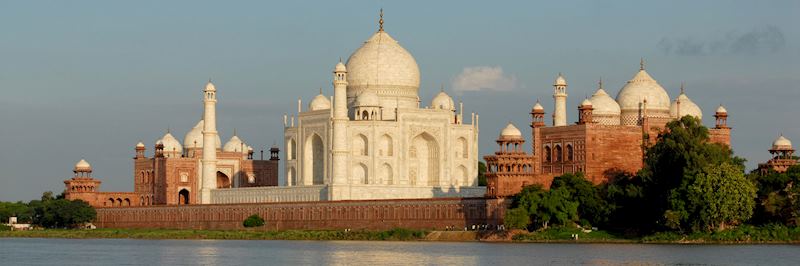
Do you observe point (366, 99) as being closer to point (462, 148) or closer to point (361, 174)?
point (361, 174)

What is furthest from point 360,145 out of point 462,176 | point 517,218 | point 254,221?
point 517,218

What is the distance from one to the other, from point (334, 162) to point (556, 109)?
35.8 ft

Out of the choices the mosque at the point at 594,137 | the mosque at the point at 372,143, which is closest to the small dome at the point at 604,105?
the mosque at the point at 594,137

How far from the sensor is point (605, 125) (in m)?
79.7

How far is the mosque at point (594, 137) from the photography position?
75312 mm

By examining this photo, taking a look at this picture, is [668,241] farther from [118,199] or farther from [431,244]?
[118,199]

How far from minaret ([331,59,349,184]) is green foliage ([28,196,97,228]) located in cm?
1992

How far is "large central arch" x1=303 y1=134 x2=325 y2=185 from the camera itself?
90375 mm

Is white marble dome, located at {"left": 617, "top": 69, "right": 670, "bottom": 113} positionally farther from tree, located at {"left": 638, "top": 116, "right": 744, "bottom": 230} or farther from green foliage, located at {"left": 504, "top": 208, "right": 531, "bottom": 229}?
green foliage, located at {"left": 504, "top": 208, "right": 531, "bottom": 229}

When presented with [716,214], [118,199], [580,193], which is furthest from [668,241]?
[118,199]

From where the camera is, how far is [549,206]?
229 ft

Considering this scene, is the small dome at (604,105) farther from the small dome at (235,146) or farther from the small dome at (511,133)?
the small dome at (235,146)

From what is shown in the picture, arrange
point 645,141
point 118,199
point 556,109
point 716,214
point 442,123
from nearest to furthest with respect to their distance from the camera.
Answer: point 716,214, point 645,141, point 556,109, point 442,123, point 118,199

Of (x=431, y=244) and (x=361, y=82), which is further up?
(x=361, y=82)
